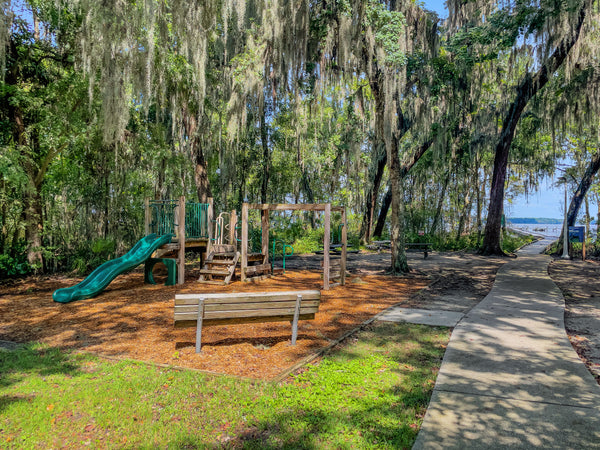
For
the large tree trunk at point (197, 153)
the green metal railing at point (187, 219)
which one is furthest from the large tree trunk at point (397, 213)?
the large tree trunk at point (197, 153)

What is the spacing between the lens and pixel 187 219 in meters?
11.7

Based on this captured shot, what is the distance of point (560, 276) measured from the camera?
1130 centimetres

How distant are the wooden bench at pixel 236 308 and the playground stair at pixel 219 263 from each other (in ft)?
16.7

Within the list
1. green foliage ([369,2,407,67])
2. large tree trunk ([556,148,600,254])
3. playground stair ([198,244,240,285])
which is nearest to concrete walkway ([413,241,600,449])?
playground stair ([198,244,240,285])

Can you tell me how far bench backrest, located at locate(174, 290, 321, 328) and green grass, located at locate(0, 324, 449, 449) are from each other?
2.33ft

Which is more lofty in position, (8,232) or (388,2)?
(388,2)

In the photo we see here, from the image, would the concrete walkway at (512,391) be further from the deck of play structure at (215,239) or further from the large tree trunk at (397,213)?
the large tree trunk at (397,213)

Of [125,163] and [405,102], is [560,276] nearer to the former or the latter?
[405,102]

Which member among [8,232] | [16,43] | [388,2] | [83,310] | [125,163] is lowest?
[83,310]

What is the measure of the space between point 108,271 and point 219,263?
2.56 meters

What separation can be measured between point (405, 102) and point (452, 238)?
977cm

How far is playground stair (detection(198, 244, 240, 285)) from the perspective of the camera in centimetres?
1009

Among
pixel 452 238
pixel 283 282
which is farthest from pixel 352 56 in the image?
pixel 452 238

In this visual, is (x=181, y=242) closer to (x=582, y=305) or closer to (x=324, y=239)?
(x=324, y=239)
